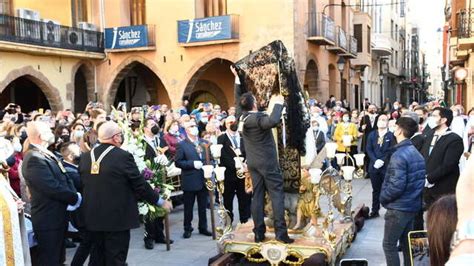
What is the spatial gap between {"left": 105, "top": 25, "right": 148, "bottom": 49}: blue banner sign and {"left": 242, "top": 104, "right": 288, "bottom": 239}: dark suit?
17.4 metres

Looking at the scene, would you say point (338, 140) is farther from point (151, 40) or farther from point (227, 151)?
point (151, 40)

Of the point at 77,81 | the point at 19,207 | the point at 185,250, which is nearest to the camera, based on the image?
Result: the point at 19,207

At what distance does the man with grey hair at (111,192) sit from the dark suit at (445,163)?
3432 millimetres

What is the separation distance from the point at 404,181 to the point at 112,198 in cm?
291

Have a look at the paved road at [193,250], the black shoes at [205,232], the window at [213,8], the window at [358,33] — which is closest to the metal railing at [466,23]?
the window at [213,8]

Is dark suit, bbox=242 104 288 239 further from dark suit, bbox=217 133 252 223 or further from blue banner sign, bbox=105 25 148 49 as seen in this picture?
blue banner sign, bbox=105 25 148 49

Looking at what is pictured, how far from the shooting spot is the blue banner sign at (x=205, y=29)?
21266mm

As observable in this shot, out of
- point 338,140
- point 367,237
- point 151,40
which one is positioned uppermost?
point 151,40

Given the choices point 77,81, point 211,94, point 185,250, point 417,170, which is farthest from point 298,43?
point 417,170

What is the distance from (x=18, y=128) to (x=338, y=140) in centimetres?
745

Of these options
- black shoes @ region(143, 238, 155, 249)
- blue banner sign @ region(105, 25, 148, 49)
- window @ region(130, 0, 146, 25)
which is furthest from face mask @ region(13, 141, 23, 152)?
window @ region(130, 0, 146, 25)

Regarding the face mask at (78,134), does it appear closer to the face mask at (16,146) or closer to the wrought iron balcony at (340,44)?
the face mask at (16,146)

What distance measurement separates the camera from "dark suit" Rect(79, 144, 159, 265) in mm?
5320

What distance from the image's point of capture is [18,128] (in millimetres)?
9531
